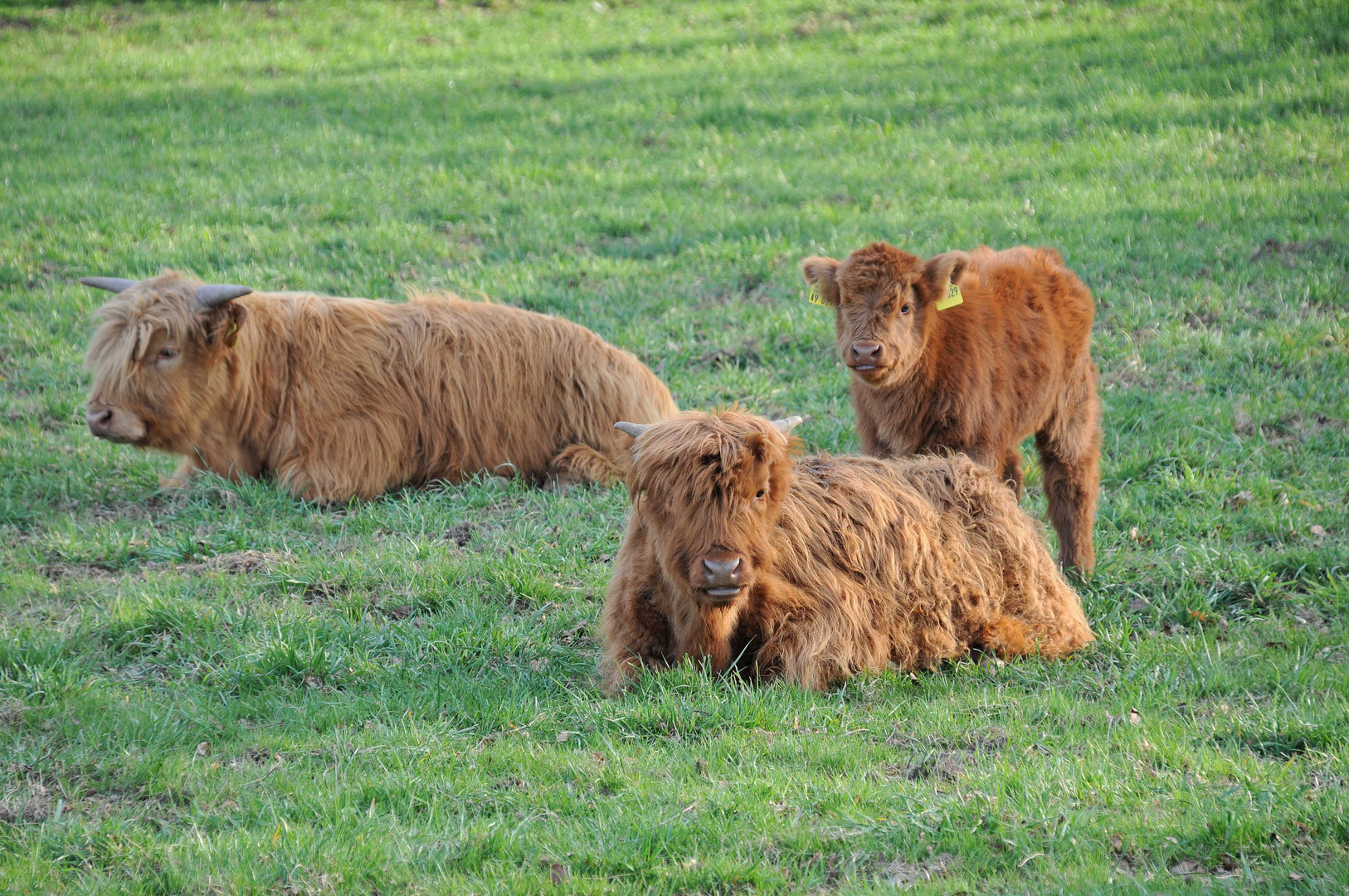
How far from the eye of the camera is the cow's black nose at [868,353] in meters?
6.41

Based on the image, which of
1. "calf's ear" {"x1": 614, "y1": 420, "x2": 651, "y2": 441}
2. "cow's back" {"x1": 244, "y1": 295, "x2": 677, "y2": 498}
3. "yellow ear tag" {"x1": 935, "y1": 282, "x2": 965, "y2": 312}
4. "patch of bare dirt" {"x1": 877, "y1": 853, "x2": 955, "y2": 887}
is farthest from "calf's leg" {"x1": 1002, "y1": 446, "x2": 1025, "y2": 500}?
"patch of bare dirt" {"x1": 877, "y1": 853, "x2": 955, "y2": 887}

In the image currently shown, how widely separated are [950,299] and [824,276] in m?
0.71

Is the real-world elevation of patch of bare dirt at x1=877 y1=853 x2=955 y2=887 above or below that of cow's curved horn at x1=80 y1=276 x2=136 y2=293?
below

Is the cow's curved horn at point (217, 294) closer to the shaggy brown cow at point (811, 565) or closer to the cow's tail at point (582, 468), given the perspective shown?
the cow's tail at point (582, 468)

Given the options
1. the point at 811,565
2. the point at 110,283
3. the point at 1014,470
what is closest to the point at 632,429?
the point at 811,565

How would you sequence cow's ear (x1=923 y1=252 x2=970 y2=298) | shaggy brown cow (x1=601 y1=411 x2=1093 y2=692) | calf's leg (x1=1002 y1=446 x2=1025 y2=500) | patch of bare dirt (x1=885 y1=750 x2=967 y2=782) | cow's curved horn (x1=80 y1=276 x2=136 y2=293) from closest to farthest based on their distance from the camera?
patch of bare dirt (x1=885 y1=750 x2=967 y2=782)
shaggy brown cow (x1=601 y1=411 x2=1093 y2=692)
cow's ear (x1=923 y1=252 x2=970 y2=298)
calf's leg (x1=1002 y1=446 x2=1025 y2=500)
cow's curved horn (x1=80 y1=276 x2=136 y2=293)

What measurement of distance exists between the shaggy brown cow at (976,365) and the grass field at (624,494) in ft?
2.13

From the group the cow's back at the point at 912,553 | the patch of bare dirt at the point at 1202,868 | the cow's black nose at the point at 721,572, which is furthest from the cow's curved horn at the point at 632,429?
the patch of bare dirt at the point at 1202,868

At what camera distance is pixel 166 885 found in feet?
11.8

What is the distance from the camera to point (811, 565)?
17.3 ft

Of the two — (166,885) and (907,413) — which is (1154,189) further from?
(166,885)

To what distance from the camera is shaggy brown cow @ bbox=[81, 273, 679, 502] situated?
788 cm

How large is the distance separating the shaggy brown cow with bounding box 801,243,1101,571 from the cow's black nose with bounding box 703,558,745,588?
2.10m

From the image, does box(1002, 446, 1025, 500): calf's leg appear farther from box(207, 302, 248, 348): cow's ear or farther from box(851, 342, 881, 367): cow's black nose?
box(207, 302, 248, 348): cow's ear
